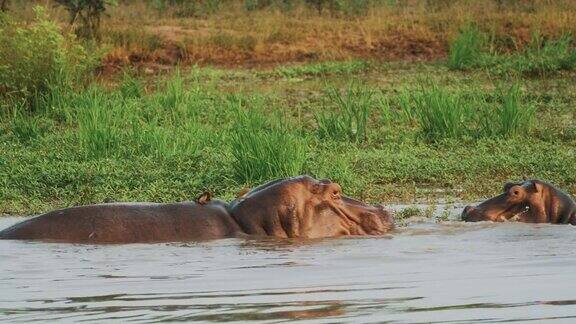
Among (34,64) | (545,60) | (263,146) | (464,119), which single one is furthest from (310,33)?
(263,146)

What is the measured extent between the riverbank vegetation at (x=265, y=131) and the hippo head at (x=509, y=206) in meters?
1.13

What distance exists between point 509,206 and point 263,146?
1.84m

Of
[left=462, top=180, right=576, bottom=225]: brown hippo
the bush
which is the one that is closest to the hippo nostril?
→ [left=462, top=180, right=576, bottom=225]: brown hippo

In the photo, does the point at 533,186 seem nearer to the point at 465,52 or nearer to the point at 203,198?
the point at 203,198

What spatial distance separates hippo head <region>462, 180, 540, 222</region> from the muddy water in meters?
0.13

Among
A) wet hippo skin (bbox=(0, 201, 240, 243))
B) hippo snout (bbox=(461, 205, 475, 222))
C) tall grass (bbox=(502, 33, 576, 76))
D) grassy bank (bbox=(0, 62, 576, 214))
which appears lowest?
tall grass (bbox=(502, 33, 576, 76))

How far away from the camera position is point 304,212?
6137 millimetres

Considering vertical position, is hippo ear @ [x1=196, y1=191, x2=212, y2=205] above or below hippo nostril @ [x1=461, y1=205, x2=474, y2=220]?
above

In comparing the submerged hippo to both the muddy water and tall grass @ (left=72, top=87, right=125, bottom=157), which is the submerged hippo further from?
tall grass @ (left=72, top=87, right=125, bottom=157)

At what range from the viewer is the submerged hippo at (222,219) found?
234 inches

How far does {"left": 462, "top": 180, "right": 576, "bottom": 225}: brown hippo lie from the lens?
6.77 m

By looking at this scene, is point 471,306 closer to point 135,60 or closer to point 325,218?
point 325,218

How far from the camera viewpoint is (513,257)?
18.5ft

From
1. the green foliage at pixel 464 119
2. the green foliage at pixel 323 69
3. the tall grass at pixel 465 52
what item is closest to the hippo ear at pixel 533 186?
the green foliage at pixel 464 119
